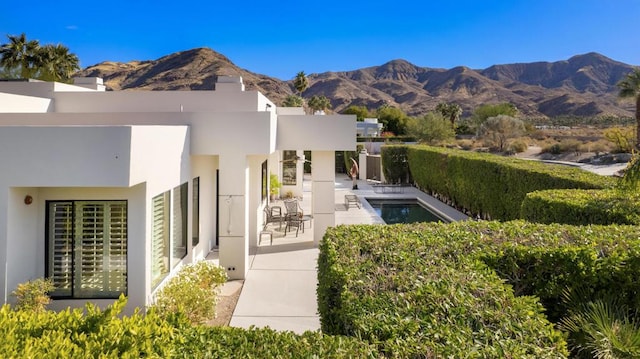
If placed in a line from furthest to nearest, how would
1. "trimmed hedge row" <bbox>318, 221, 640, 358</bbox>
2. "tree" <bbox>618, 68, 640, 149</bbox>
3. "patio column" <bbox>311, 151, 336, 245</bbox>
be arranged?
"tree" <bbox>618, 68, 640, 149</bbox>
"patio column" <bbox>311, 151, 336, 245</bbox>
"trimmed hedge row" <bbox>318, 221, 640, 358</bbox>

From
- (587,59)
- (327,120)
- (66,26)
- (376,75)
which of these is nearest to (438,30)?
(376,75)

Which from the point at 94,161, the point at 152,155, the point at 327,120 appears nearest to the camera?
the point at 94,161

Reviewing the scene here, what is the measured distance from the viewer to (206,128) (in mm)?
10703

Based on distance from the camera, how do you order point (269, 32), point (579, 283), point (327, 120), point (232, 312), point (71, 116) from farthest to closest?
point (269, 32), point (327, 120), point (71, 116), point (232, 312), point (579, 283)

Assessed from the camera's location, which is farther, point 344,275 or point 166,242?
point 166,242

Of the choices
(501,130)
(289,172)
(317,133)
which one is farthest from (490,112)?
(317,133)

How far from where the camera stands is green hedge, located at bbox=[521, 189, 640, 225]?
8.03m

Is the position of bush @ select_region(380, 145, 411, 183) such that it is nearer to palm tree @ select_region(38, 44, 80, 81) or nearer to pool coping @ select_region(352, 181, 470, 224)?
pool coping @ select_region(352, 181, 470, 224)

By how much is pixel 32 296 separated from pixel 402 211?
754 inches

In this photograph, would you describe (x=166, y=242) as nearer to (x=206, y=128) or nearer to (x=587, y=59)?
(x=206, y=128)

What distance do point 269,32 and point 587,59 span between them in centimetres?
14774

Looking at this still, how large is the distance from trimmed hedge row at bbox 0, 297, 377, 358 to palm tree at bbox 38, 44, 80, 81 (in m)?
41.7

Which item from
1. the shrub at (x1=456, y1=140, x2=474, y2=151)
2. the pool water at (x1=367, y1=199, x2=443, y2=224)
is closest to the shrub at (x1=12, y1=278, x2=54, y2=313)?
the pool water at (x1=367, y1=199, x2=443, y2=224)

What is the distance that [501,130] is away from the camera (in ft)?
175
